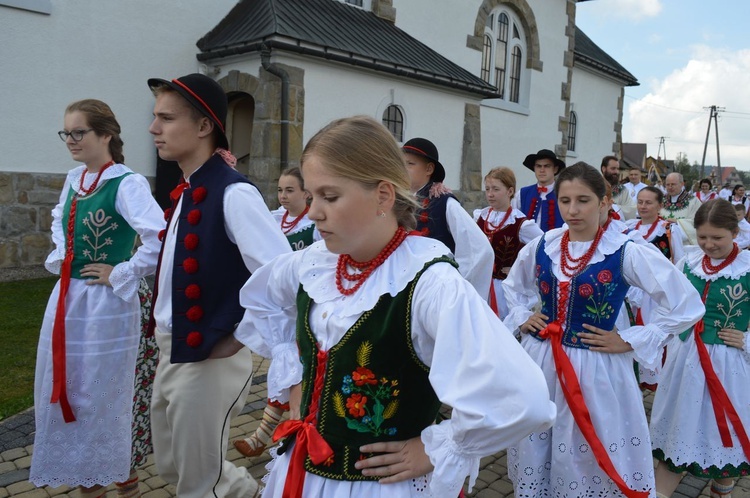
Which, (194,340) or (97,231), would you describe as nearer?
(194,340)

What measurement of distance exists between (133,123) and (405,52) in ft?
17.3

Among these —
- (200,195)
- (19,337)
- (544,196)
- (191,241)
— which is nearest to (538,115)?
(544,196)

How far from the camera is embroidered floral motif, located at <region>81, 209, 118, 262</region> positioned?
3.25 m

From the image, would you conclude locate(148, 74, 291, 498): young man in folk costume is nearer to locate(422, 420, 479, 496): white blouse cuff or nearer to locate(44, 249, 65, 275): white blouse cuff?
locate(44, 249, 65, 275): white blouse cuff

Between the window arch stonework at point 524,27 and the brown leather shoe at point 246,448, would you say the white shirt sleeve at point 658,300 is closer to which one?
the brown leather shoe at point 246,448

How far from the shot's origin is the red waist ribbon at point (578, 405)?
2.84m

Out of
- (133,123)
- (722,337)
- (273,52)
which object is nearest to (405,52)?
(273,52)

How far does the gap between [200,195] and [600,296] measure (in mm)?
1977

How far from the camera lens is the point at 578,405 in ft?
9.55

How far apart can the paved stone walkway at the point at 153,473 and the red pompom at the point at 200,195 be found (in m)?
1.88

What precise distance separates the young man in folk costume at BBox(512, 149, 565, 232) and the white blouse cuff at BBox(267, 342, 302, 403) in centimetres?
565

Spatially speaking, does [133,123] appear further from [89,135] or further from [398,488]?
[398,488]

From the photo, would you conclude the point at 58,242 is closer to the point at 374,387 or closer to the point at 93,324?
the point at 93,324

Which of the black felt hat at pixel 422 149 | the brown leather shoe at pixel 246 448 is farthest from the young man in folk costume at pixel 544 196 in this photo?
the brown leather shoe at pixel 246 448
